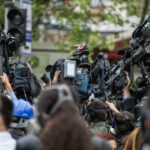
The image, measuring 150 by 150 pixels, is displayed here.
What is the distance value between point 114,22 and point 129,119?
16.9 m

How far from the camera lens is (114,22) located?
25359 mm

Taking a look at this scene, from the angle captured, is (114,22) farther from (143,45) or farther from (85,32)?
(143,45)

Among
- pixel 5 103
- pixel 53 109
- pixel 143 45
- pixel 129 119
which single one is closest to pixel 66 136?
pixel 53 109

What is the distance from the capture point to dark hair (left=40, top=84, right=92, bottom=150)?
478 centimetres

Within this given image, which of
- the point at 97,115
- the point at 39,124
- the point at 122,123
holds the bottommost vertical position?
the point at 122,123

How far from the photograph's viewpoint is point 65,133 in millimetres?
4770

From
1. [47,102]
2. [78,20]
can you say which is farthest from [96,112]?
[78,20]

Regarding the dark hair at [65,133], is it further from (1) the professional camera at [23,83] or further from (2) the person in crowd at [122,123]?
(1) the professional camera at [23,83]

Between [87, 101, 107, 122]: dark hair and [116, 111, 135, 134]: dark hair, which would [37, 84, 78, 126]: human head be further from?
[116, 111, 135, 134]: dark hair

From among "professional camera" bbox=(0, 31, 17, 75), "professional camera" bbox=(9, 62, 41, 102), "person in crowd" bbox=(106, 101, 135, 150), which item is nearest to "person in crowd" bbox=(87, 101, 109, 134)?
"person in crowd" bbox=(106, 101, 135, 150)

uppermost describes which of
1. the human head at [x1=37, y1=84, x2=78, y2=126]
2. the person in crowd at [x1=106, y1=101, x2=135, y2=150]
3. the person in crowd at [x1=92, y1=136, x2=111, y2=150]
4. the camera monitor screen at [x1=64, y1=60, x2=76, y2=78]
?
the human head at [x1=37, y1=84, x2=78, y2=126]

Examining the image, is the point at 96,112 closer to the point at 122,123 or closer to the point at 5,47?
the point at 122,123

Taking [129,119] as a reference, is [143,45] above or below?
above

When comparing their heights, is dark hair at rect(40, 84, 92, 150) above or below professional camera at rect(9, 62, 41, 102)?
above
